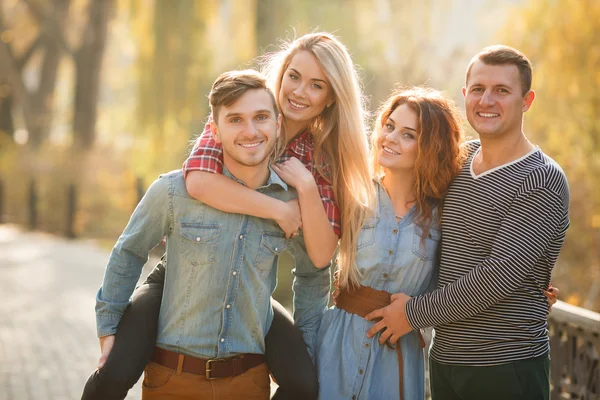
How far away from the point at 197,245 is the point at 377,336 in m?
0.85

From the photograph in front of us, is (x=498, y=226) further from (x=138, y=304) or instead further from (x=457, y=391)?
(x=138, y=304)

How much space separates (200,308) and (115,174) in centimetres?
1648

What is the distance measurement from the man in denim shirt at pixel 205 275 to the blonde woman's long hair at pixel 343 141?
412 mm

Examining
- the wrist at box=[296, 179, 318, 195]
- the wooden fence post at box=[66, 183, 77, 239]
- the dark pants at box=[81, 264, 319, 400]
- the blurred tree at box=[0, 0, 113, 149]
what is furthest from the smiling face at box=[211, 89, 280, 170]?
the blurred tree at box=[0, 0, 113, 149]

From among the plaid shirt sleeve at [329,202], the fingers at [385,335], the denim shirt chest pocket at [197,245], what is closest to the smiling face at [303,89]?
the plaid shirt sleeve at [329,202]

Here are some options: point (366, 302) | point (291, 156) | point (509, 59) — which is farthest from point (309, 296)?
point (509, 59)

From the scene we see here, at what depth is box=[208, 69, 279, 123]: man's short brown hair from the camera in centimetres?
301

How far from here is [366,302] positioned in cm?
325

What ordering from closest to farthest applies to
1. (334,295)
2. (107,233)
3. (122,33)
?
1. (334,295)
2. (107,233)
3. (122,33)

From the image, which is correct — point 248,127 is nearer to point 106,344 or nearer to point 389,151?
point 389,151

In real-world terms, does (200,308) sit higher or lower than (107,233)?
higher

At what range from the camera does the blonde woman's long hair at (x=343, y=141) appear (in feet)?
10.8

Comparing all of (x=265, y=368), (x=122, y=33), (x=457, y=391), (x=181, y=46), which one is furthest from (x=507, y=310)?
(x=122, y=33)

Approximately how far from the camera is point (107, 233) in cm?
1852
